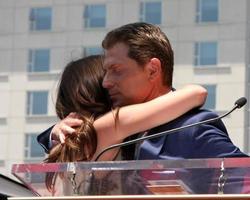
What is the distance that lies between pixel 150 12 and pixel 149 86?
73.7ft

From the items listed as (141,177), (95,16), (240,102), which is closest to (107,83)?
(240,102)

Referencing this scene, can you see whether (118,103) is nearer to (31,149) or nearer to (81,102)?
(81,102)

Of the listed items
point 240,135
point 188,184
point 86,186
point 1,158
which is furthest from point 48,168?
point 1,158

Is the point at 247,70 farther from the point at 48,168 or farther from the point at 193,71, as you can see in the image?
the point at 48,168

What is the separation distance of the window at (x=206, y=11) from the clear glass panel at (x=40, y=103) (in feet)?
12.2

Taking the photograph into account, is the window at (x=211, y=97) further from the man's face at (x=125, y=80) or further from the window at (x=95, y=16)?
the man's face at (x=125, y=80)

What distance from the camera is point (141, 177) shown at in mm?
1392

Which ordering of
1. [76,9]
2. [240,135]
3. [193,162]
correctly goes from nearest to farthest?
[193,162], [240,135], [76,9]

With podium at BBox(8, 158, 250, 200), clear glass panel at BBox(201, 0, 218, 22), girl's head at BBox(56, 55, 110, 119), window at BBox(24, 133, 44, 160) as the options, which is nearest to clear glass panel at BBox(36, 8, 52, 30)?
window at BBox(24, 133, 44, 160)

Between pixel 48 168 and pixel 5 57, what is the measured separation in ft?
76.8

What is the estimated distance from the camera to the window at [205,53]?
23.5m

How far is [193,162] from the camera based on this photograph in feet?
4.50

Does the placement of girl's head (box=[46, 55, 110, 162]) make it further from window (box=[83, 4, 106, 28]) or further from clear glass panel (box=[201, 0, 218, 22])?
window (box=[83, 4, 106, 28])

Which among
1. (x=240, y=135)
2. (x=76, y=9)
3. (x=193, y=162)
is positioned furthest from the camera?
(x=76, y=9)
